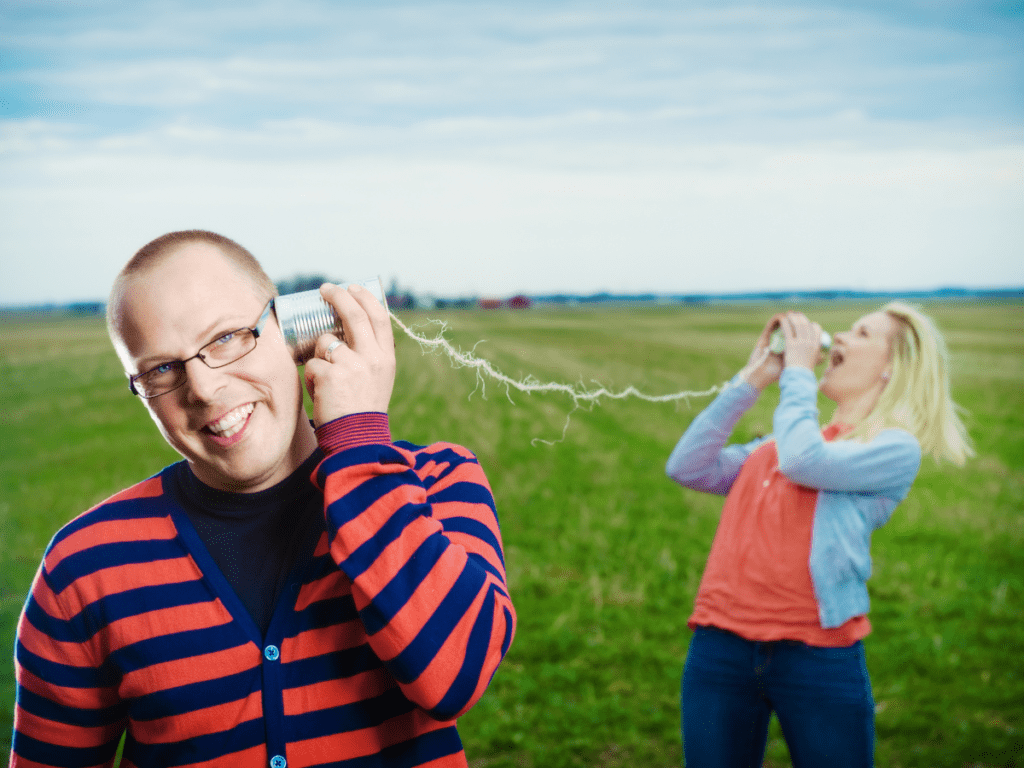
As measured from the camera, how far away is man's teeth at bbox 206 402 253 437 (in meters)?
→ 1.24

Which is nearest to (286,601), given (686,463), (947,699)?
(686,463)

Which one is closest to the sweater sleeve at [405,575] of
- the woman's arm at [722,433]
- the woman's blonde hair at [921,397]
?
the woman's arm at [722,433]

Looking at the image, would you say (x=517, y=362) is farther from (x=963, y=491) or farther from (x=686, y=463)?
(x=686, y=463)

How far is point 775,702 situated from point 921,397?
3.98ft

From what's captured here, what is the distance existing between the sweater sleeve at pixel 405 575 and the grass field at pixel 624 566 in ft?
0.84

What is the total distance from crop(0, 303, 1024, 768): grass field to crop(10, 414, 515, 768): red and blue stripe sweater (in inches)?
14.7

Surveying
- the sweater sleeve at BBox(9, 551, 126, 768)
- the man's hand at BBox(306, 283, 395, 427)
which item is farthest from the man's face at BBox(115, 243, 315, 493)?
the sweater sleeve at BBox(9, 551, 126, 768)

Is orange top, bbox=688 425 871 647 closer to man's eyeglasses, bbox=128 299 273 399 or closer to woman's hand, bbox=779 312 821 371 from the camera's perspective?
woman's hand, bbox=779 312 821 371

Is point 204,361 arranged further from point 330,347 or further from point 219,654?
point 219,654

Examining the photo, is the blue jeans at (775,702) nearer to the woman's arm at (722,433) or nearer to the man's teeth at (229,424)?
the woman's arm at (722,433)

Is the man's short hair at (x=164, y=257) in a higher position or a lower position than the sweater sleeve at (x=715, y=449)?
higher

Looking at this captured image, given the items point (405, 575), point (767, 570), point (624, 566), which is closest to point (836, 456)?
point (767, 570)

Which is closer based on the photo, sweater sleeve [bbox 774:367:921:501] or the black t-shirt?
the black t-shirt

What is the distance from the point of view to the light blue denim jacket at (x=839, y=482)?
7.72 ft
